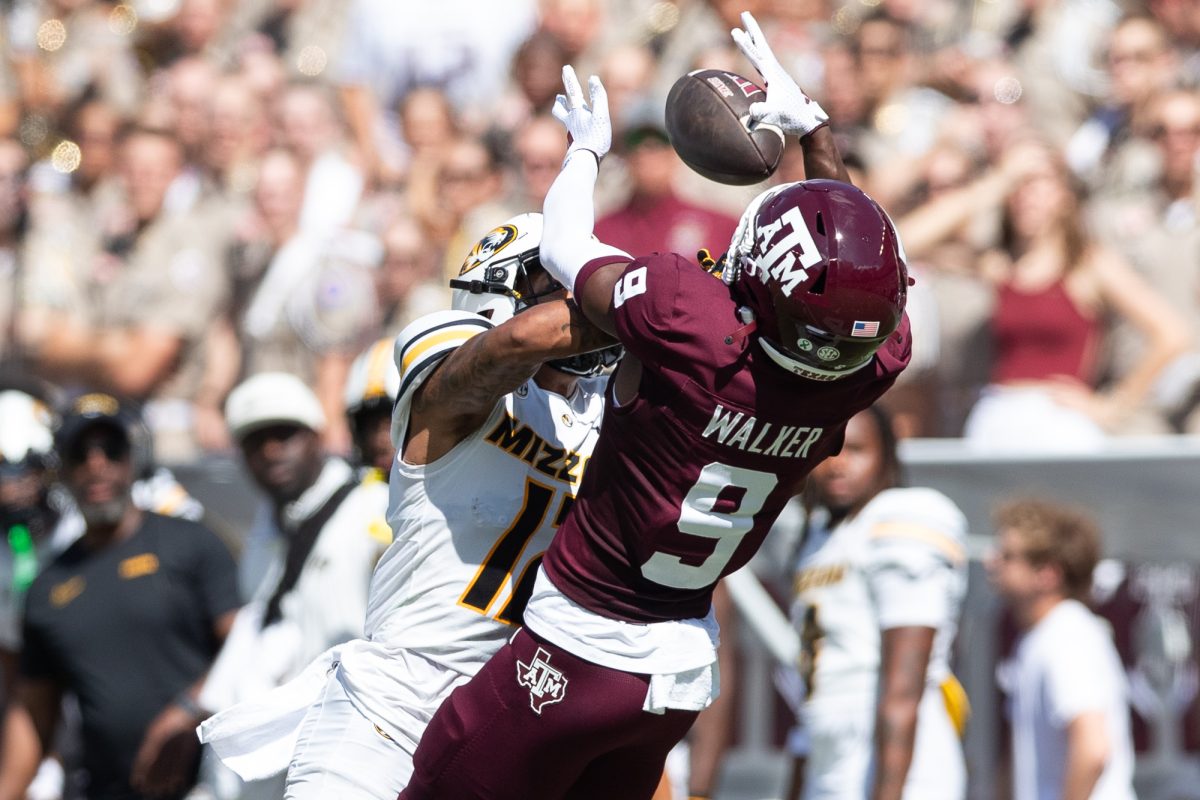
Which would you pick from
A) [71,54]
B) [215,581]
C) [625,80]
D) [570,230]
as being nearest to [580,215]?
[570,230]

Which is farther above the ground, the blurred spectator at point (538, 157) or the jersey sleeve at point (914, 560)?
the jersey sleeve at point (914, 560)

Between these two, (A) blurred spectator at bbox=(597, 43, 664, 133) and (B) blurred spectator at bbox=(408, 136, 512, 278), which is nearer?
(A) blurred spectator at bbox=(597, 43, 664, 133)

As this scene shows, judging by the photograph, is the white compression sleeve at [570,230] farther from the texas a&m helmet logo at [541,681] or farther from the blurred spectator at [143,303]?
the blurred spectator at [143,303]

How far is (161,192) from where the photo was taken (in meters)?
9.97

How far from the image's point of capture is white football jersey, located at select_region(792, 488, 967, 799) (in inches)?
210

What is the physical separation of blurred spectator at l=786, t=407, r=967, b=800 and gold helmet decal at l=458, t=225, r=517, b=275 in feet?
4.59

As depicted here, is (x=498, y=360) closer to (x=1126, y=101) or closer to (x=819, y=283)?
(x=819, y=283)

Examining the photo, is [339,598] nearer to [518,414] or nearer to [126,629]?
[126,629]

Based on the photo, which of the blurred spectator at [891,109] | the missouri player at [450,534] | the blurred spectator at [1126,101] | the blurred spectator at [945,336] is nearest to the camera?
the missouri player at [450,534]

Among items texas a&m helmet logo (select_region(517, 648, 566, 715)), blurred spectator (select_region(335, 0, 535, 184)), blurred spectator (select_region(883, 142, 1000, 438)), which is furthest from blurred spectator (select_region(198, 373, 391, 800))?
blurred spectator (select_region(335, 0, 535, 184))

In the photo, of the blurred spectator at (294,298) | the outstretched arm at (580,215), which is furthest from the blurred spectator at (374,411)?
the blurred spectator at (294,298)

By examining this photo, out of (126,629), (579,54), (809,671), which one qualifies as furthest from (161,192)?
(809,671)

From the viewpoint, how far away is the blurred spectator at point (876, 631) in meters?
5.23

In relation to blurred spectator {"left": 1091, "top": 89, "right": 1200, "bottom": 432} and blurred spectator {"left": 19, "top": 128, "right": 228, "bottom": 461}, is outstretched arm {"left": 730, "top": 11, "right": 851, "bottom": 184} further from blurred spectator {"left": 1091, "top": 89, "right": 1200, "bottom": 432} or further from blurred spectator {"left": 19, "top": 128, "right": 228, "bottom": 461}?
blurred spectator {"left": 19, "top": 128, "right": 228, "bottom": 461}
